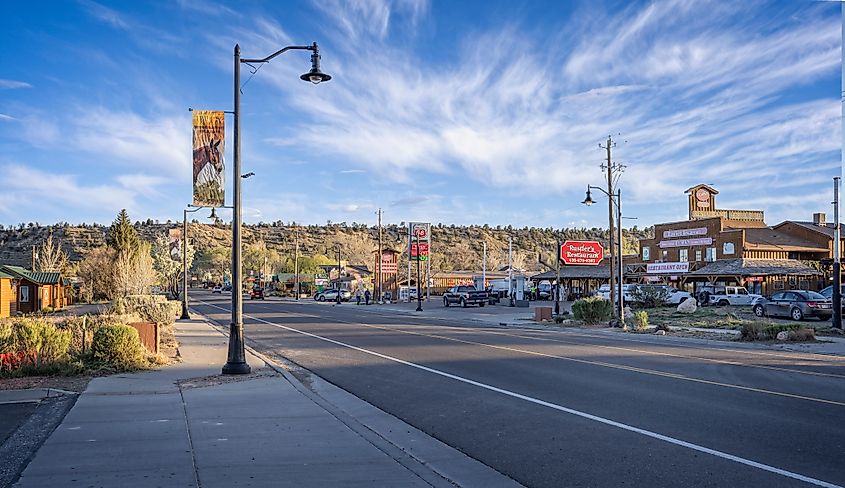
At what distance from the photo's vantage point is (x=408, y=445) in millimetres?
8594

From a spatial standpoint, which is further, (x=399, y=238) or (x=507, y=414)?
(x=399, y=238)

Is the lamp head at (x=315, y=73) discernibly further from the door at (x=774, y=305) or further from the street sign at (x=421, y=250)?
the street sign at (x=421, y=250)

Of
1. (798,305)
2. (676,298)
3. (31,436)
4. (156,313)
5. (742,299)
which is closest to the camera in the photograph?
(31,436)

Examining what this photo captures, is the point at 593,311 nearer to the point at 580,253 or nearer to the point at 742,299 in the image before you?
the point at 580,253

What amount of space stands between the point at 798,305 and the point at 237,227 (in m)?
29.5

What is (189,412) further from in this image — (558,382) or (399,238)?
(399,238)

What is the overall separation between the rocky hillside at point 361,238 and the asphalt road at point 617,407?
99207mm

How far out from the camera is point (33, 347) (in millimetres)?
14141

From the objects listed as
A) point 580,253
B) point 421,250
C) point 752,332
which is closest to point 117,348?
point 752,332

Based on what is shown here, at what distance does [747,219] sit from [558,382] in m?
79.4

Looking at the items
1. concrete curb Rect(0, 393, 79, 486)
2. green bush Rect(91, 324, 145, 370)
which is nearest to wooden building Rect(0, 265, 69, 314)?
green bush Rect(91, 324, 145, 370)

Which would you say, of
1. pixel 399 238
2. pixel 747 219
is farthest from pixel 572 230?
pixel 747 219

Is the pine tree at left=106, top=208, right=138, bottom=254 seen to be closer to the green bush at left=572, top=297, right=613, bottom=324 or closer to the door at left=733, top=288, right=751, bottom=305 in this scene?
the green bush at left=572, top=297, right=613, bottom=324

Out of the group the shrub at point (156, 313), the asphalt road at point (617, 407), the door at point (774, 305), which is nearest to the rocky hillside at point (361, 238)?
the door at point (774, 305)
